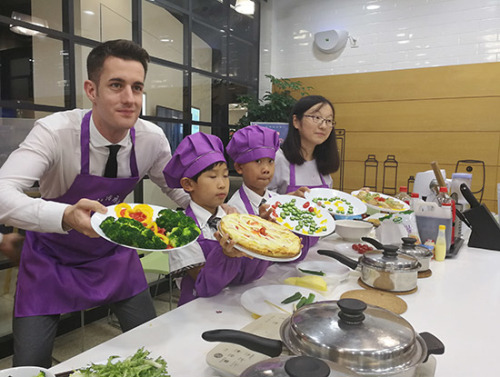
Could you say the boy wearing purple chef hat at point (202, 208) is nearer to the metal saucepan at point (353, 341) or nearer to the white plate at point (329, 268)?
the white plate at point (329, 268)

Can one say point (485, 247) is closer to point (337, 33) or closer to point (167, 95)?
point (167, 95)

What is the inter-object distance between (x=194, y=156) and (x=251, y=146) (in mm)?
343

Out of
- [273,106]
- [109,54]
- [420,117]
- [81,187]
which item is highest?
[273,106]

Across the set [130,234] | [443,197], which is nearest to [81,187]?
[130,234]

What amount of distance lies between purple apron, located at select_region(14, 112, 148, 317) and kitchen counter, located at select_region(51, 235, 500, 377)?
1.65ft

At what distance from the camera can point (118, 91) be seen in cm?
151

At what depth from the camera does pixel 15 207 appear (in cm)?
129

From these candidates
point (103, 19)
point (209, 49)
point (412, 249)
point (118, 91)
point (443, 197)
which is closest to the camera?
point (118, 91)

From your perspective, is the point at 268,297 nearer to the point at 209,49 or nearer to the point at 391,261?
the point at 391,261

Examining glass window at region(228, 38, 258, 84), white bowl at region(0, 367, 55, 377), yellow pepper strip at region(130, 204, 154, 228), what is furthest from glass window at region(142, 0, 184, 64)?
white bowl at region(0, 367, 55, 377)

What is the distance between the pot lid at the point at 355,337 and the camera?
0.73 meters

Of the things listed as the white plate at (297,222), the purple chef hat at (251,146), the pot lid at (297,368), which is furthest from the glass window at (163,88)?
the pot lid at (297,368)

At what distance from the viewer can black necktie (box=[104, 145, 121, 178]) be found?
1.63 metres

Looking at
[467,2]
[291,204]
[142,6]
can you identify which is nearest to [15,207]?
[291,204]
